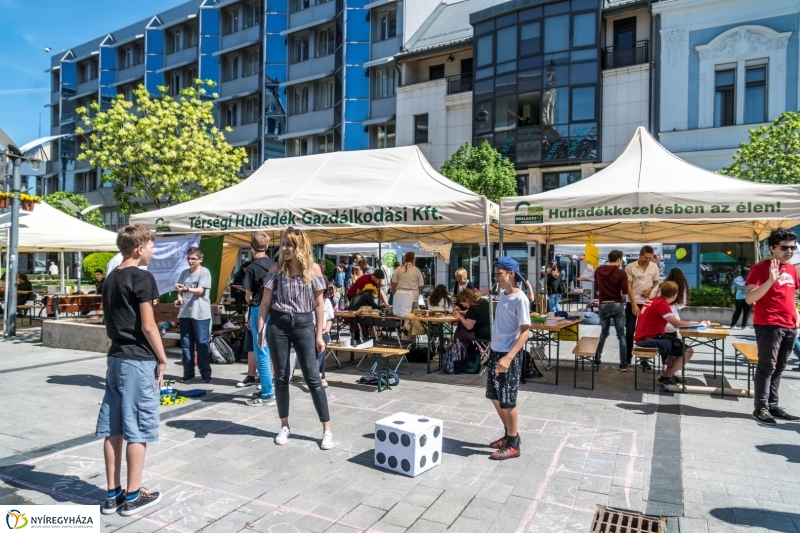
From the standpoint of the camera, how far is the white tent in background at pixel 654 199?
21.3 feet

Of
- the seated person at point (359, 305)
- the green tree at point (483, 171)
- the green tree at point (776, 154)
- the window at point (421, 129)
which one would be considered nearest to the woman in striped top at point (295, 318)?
the seated person at point (359, 305)

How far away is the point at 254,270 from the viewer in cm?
688

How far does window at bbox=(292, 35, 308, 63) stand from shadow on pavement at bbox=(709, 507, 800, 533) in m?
34.4

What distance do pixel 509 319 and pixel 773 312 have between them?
319cm

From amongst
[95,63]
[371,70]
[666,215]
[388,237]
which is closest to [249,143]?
[371,70]

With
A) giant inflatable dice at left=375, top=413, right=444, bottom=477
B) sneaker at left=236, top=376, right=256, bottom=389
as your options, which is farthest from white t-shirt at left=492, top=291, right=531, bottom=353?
sneaker at left=236, top=376, right=256, bottom=389

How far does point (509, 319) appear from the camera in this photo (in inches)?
181

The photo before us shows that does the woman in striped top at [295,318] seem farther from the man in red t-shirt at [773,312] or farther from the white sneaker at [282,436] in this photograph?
the man in red t-shirt at [773,312]

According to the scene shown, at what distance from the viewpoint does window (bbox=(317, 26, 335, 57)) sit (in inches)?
1308

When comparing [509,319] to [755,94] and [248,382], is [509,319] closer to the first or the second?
[248,382]

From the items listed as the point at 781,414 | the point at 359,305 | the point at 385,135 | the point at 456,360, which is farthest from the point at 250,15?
the point at 781,414

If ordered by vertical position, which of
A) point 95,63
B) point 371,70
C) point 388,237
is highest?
point 95,63

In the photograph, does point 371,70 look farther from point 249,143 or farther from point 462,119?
point 249,143

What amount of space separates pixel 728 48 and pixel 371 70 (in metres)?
17.7
